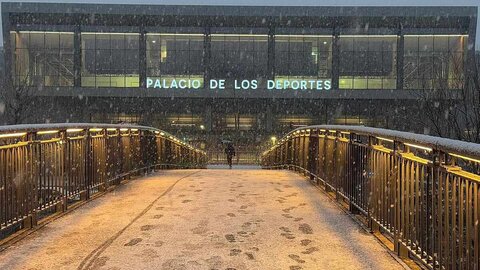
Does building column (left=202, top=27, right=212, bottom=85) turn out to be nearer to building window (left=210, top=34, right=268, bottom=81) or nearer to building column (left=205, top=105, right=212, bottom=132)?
building window (left=210, top=34, right=268, bottom=81)

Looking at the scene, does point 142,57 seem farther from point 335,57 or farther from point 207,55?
point 335,57

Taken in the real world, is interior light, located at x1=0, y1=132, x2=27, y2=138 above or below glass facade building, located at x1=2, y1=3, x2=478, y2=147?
below

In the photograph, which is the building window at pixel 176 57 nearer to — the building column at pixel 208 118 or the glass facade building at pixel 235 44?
the glass facade building at pixel 235 44

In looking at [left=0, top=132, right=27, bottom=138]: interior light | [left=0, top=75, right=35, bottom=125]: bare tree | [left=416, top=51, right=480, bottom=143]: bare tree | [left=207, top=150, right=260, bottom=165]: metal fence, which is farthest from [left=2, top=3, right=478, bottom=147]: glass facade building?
[left=0, top=132, right=27, bottom=138]: interior light

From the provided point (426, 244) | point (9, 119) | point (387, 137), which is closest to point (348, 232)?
point (387, 137)

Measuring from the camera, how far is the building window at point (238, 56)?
56.5m

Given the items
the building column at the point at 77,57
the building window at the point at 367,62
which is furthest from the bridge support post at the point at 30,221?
the building window at the point at 367,62

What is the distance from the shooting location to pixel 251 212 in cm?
764

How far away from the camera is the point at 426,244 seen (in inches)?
179

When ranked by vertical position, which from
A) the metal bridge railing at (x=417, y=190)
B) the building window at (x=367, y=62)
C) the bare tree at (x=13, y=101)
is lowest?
the metal bridge railing at (x=417, y=190)

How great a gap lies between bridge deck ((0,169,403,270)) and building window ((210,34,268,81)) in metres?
47.8

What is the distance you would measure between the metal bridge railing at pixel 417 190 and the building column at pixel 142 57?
4874cm

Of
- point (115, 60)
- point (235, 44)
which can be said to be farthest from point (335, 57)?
point (115, 60)

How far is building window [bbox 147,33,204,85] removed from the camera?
56156 mm
